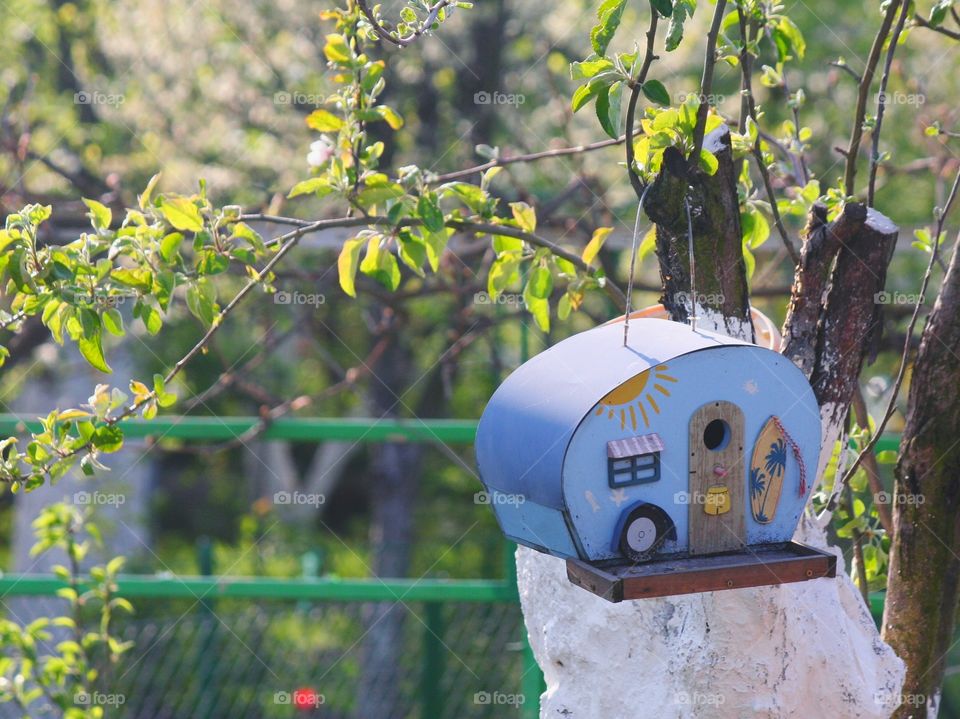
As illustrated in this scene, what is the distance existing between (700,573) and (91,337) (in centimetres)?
117

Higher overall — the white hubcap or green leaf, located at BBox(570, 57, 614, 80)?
green leaf, located at BBox(570, 57, 614, 80)

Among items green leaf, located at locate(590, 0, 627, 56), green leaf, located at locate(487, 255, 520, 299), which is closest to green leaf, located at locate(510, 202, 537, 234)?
green leaf, located at locate(487, 255, 520, 299)

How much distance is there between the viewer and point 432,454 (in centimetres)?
952

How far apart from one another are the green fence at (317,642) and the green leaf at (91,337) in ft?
5.29

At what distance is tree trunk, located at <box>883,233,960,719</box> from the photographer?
2.13m

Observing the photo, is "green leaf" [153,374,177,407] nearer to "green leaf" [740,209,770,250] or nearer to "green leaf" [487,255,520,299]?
"green leaf" [487,255,520,299]

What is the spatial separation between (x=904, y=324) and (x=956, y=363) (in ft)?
7.40

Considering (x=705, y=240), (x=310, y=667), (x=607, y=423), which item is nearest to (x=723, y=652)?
(x=607, y=423)

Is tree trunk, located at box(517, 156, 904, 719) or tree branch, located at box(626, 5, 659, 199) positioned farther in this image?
tree trunk, located at box(517, 156, 904, 719)

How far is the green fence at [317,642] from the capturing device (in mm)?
3424

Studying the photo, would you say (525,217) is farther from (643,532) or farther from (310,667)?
(310,667)

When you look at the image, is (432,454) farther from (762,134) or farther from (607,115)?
(607,115)

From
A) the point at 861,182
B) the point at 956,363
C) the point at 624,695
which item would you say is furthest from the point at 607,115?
the point at 861,182

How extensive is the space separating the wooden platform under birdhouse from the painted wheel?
2 centimetres
